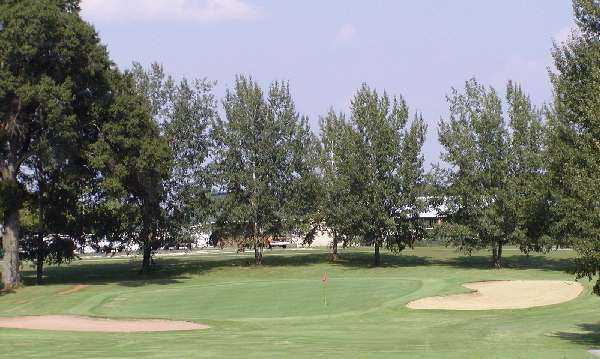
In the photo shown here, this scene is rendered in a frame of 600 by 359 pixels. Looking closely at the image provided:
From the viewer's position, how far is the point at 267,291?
4484 cm

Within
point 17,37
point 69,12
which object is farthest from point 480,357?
point 69,12

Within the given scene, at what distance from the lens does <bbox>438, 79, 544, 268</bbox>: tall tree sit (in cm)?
6266

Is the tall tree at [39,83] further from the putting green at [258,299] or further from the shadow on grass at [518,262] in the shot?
the shadow on grass at [518,262]

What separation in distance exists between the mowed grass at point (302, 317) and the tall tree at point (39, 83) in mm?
7688

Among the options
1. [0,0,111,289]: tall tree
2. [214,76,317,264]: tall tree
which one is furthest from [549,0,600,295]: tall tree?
[0,0,111,289]: tall tree

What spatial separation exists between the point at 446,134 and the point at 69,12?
3300 centimetres

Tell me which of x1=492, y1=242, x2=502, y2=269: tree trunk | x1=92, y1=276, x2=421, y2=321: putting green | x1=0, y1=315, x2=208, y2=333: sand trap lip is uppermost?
x1=492, y1=242, x2=502, y2=269: tree trunk

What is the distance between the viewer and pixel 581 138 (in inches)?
943

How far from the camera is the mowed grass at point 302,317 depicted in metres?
23.0

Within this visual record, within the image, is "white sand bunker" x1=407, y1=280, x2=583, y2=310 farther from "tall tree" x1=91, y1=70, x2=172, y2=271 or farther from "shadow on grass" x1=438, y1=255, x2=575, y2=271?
"tall tree" x1=91, y1=70, x2=172, y2=271

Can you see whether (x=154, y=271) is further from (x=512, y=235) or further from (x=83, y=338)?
(x=83, y=338)

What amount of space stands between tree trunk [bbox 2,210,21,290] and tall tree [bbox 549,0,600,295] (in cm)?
3494

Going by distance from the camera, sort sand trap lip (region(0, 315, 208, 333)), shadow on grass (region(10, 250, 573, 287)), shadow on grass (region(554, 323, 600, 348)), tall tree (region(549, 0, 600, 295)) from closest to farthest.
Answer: tall tree (region(549, 0, 600, 295)) → shadow on grass (region(554, 323, 600, 348)) → sand trap lip (region(0, 315, 208, 333)) → shadow on grass (region(10, 250, 573, 287))

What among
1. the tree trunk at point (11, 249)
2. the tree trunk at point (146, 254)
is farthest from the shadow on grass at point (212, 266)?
the tree trunk at point (11, 249)
